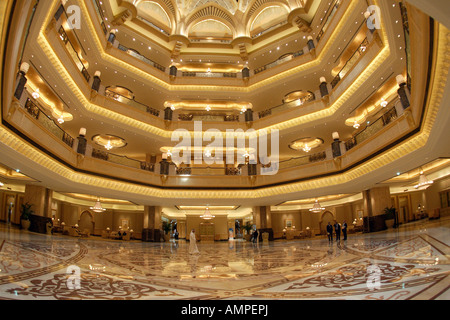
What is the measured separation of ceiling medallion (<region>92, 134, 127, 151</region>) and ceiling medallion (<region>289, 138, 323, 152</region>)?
11005mm

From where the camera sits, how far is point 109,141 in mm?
18859

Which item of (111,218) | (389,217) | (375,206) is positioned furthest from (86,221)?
(389,217)

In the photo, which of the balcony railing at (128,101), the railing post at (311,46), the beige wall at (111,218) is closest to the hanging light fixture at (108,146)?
the balcony railing at (128,101)

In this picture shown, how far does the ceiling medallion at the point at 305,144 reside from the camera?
19472mm

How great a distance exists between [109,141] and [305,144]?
1280 centimetres

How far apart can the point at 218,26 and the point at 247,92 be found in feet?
22.4

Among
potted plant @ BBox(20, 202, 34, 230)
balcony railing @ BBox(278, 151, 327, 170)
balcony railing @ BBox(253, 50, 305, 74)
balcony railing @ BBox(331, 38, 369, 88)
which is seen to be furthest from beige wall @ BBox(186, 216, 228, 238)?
balcony railing @ BBox(331, 38, 369, 88)

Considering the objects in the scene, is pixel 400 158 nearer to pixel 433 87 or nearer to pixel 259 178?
pixel 433 87

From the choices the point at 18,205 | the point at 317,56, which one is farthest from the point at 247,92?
the point at 18,205

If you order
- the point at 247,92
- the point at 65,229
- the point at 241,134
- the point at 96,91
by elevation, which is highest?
the point at 247,92

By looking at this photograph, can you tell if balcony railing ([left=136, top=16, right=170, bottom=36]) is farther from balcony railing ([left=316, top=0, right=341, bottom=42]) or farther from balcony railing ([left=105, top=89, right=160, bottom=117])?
balcony railing ([left=316, top=0, right=341, bottom=42])

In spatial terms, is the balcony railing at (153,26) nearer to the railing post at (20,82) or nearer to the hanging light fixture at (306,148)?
the railing post at (20,82)

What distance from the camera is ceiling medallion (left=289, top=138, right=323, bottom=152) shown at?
19472mm

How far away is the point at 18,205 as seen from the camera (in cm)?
1600
